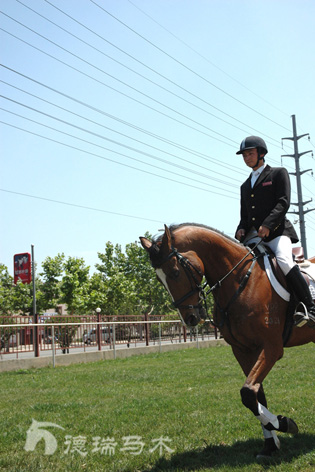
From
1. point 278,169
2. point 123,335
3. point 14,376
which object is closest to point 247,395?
point 278,169

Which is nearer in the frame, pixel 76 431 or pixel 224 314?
pixel 224 314

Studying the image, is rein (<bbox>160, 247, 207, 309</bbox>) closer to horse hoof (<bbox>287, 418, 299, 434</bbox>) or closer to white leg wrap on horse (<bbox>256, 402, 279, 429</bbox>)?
white leg wrap on horse (<bbox>256, 402, 279, 429</bbox>)

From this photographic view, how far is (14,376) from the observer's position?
1397 centimetres

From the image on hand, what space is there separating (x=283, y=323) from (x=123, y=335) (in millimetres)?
17373

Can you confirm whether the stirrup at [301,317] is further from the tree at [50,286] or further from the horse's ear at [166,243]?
the tree at [50,286]

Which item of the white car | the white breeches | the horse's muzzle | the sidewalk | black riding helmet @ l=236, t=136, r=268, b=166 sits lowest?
the sidewalk

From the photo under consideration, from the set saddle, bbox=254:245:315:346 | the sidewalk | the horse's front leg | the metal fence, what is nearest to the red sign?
the metal fence

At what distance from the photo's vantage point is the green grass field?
491 cm

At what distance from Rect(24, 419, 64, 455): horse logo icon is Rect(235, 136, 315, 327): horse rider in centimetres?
332

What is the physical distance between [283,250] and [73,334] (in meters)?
14.9

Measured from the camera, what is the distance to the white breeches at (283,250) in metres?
5.34

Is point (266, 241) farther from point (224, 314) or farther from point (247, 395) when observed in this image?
point (247, 395)

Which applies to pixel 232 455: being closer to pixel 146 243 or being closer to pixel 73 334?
pixel 146 243

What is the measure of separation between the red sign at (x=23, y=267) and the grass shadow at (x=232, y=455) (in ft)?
150
